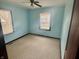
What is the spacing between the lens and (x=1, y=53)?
144 cm

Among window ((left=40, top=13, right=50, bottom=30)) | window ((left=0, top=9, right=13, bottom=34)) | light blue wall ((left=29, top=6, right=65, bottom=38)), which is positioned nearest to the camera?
window ((left=0, top=9, right=13, bottom=34))

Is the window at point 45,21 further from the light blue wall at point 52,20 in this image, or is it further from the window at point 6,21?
the window at point 6,21

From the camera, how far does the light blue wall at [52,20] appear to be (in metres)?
3.90

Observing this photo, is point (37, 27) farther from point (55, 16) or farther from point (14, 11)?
point (14, 11)

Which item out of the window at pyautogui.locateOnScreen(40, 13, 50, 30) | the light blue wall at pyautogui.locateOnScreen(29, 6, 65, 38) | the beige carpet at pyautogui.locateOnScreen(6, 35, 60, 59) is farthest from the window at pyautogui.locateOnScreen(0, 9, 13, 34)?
the window at pyautogui.locateOnScreen(40, 13, 50, 30)

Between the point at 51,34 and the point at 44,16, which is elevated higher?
the point at 44,16

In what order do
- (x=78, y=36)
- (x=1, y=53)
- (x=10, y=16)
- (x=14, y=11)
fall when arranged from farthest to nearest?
(x=14, y=11)
(x=10, y=16)
(x=1, y=53)
(x=78, y=36)

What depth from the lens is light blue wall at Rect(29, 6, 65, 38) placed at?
3900 millimetres

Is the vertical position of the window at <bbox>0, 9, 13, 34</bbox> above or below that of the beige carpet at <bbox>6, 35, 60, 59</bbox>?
above

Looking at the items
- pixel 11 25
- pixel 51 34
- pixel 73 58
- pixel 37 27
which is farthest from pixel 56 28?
pixel 73 58

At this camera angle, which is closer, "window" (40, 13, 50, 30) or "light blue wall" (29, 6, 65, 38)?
"light blue wall" (29, 6, 65, 38)

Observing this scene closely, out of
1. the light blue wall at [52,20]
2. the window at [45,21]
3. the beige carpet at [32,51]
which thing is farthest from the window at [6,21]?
the window at [45,21]

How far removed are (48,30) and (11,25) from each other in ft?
8.05

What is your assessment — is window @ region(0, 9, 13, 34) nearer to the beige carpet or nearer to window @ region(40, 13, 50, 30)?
the beige carpet
